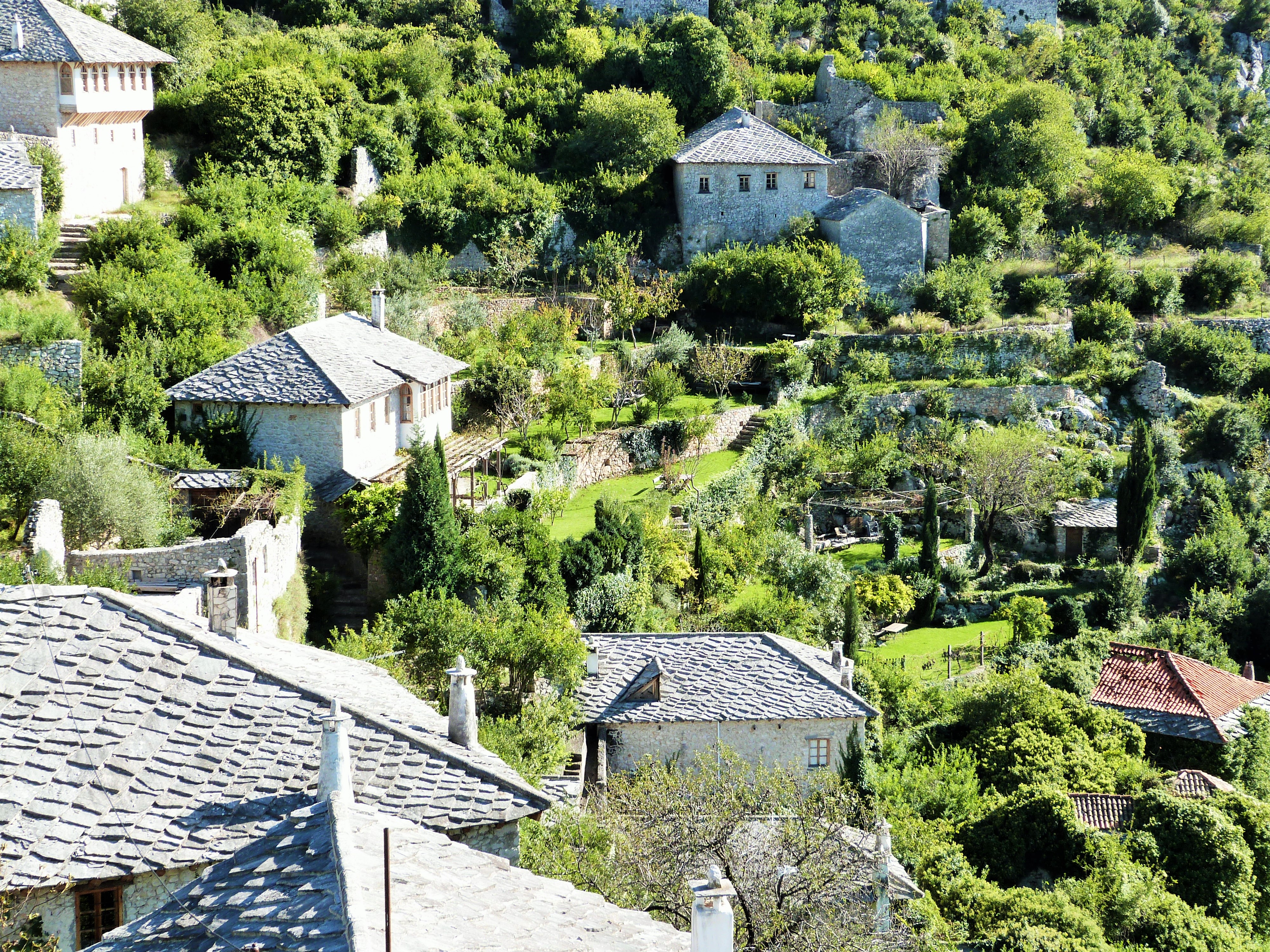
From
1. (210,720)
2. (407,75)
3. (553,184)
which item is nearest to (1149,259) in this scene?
(553,184)

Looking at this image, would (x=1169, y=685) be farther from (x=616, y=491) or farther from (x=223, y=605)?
(x=223, y=605)

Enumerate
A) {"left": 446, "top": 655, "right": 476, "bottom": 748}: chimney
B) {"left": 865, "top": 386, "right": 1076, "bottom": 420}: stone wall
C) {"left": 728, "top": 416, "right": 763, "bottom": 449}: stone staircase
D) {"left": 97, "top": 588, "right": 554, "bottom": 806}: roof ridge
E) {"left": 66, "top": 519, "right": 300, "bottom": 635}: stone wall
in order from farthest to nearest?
1. {"left": 865, "top": 386, "right": 1076, "bottom": 420}: stone wall
2. {"left": 728, "top": 416, "right": 763, "bottom": 449}: stone staircase
3. {"left": 66, "top": 519, "right": 300, "bottom": 635}: stone wall
4. {"left": 446, "top": 655, "right": 476, "bottom": 748}: chimney
5. {"left": 97, "top": 588, "right": 554, "bottom": 806}: roof ridge

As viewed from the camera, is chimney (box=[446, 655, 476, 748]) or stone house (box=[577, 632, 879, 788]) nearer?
chimney (box=[446, 655, 476, 748])

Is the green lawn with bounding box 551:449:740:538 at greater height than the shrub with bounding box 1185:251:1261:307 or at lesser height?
lesser

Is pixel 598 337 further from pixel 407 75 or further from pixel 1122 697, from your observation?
pixel 1122 697

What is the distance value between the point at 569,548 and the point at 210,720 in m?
17.7

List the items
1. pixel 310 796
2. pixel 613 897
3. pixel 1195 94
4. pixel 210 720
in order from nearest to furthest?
pixel 310 796
pixel 210 720
pixel 613 897
pixel 1195 94

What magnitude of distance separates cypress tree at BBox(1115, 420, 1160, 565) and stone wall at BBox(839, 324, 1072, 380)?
6176mm

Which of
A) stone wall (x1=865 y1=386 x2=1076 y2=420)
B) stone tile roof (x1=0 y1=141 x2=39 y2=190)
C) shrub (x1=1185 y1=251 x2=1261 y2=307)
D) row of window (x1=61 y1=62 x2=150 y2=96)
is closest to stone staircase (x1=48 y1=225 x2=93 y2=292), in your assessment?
stone tile roof (x1=0 y1=141 x2=39 y2=190)

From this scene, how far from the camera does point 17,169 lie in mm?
30797

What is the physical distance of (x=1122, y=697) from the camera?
32375mm

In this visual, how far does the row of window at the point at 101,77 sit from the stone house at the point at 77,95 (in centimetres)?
A: 2

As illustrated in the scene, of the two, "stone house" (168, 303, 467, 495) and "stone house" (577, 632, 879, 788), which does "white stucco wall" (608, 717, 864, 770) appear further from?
"stone house" (168, 303, 467, 495)

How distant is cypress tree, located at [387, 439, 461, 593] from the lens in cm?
2505
